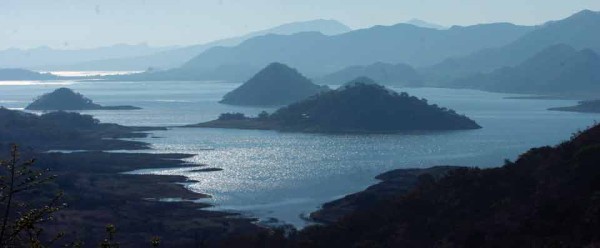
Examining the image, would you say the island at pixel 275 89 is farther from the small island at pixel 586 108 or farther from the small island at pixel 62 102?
the small island at pixel 586 108

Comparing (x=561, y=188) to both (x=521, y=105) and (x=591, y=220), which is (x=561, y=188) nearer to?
(x=591, y=220)

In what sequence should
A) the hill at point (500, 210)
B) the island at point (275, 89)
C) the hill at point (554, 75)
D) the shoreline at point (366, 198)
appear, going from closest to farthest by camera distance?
the hill at point (500, 210)
the shoreline at point (366, 198)
the island at point (275, 89)
the hill at point (554, 75)

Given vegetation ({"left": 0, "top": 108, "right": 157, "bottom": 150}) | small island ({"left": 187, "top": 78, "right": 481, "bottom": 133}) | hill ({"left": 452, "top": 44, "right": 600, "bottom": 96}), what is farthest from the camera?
hill ({"left": 452, "top": 44, "right": 600, "bottom": 96})

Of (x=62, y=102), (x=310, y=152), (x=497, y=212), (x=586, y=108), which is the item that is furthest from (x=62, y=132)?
(x=586, y=108)

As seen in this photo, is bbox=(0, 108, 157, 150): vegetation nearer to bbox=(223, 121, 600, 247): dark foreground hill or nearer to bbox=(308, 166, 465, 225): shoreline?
bbox=(308, 166, 465, 225): shoreline

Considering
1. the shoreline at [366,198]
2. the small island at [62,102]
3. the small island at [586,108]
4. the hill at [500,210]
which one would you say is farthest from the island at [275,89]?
the hill at [500,210]

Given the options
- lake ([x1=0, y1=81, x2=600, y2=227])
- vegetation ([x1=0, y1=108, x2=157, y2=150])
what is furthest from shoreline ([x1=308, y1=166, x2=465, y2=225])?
vegetation ([x1=0, y1=108, x2=157, y2=150])

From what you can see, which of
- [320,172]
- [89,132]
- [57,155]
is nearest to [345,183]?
[320,172]
